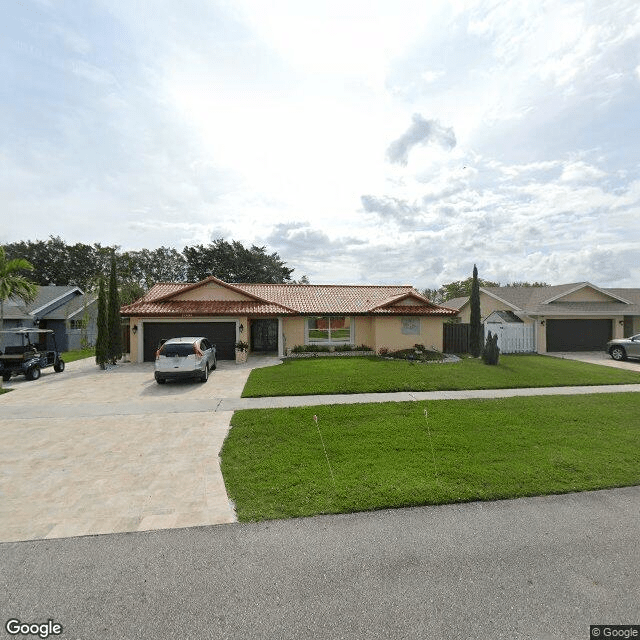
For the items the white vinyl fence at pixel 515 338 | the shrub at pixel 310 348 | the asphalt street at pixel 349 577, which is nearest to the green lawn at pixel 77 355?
the shrub at pixel 310 348

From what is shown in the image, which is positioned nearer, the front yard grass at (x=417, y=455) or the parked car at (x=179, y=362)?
the front yard grass at (x=417, y=455)

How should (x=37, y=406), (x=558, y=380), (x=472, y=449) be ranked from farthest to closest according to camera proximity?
(x=558, y=380), (x=37, y=406), (x=472, y=449)

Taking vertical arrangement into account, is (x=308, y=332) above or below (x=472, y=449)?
above

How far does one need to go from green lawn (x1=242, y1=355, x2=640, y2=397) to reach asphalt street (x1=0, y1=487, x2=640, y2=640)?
22.1 feet

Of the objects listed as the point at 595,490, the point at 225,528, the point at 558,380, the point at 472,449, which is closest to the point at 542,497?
the point at 595,490

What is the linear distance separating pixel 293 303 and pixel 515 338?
1388 centimetres

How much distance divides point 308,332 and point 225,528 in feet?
52.2

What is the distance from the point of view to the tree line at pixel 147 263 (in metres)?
44.4

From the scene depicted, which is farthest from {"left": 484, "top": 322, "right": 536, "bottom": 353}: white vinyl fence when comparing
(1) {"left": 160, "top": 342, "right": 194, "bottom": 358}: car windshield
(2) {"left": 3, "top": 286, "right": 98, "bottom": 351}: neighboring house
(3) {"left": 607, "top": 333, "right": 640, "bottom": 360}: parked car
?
(2) {"left": 3, "top": 286, "right": 98, "bottom": 351}: neighboring house

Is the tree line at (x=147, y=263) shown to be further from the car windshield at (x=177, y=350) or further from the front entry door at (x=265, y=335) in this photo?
the car windshield at (x=177, y=350)

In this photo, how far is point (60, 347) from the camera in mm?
27562

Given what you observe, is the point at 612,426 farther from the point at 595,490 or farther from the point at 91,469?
the point at 91,469

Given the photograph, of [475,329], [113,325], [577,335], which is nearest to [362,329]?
[475,329]

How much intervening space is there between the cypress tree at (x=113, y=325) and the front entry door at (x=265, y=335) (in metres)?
7.78
